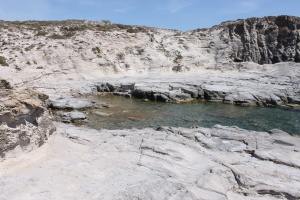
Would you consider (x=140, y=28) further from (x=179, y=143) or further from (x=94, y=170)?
(x=94, y=170)

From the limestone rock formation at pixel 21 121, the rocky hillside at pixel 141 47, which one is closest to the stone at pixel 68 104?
the rocky hillside at pixel 141 47

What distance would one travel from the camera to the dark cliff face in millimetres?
53375

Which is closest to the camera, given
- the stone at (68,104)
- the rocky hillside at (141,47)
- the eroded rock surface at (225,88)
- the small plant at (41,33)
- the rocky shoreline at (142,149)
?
the rocky shoreline at (142,149)

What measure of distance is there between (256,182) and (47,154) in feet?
25.1

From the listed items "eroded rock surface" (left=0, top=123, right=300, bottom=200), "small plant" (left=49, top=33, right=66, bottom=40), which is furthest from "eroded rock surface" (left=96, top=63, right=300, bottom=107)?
"eroded rock surface" (left=0, top=123, right=300, bottom=200)

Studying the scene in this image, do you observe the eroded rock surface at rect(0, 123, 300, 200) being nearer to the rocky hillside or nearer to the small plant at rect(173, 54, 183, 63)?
the rocky hillside

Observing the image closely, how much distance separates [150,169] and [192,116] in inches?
696

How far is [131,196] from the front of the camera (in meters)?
8.86

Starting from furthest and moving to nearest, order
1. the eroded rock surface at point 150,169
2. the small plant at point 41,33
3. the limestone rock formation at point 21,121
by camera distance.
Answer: the small plant at point 41,33 < the limestone rock formation at point 21,121 < the eroded rock surface at point 150,169

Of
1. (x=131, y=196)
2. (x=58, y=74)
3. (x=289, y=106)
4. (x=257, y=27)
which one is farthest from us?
(x=257, y=27)

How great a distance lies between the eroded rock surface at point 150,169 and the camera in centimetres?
923

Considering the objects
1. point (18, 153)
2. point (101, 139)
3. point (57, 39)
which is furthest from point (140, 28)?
point (18, 153)

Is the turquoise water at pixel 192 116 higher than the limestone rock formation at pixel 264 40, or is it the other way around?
the limestone rock formation at pixel 264 40

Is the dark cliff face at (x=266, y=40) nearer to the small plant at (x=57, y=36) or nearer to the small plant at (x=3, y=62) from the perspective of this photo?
the small plant at (x=57, y=36)
